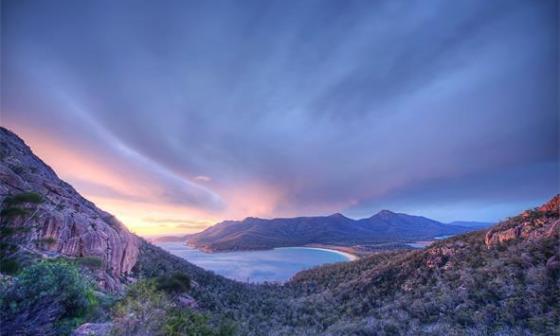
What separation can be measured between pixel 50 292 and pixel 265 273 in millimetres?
68185

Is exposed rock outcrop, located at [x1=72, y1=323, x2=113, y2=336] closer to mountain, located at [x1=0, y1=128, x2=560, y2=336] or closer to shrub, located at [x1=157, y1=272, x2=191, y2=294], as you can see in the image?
mountain, located at [x1=0, y1=128, x2=560, y2=336]

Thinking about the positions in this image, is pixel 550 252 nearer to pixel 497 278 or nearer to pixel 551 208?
pixel 497 278

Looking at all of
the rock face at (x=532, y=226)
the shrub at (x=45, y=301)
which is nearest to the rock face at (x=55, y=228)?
the shrub at (x=45, y=301)

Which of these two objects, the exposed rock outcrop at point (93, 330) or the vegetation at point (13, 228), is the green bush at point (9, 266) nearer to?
the vegetation at point (13, 228)

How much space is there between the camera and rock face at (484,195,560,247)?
15.7 meters

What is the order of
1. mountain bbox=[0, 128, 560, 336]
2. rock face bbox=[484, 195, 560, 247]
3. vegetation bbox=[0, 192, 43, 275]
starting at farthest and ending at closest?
rock face bbox=[484, 195, 560, 247]
vegetation bbox=[0, 192, 43, 275]
mountain bbox=[0, 128, 560, 336]

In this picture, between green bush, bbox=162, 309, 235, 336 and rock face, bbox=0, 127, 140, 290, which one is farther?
rock face, bbox=0, 127, 140, 290

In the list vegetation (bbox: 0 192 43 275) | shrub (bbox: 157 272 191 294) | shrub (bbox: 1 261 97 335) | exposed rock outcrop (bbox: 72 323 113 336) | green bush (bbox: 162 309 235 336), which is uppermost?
vegetation (bbox: 0 192 43 275)

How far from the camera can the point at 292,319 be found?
76.3ft

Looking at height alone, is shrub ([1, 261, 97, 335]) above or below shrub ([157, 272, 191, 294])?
above

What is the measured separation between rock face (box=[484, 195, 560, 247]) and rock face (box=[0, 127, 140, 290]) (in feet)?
90.3

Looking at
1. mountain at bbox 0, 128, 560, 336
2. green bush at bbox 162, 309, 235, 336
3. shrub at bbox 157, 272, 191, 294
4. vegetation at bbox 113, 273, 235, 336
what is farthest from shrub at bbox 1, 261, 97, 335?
shrub at bbox 157, 272, 191, 294

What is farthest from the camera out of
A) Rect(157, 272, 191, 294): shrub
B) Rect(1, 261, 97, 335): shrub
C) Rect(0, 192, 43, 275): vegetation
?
Rect(157, 272, 191, 294): shrub

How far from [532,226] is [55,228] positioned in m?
31.5
